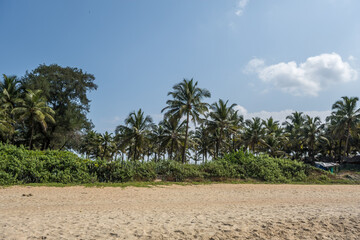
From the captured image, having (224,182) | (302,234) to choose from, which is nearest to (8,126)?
(224,182)

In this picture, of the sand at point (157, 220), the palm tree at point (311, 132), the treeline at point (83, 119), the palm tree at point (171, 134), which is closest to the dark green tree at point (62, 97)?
the treeline at point (83, 119)

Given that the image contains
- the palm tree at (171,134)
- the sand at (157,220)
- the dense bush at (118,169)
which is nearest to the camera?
the sand at (157,220)

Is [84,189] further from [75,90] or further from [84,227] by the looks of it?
[75,90]

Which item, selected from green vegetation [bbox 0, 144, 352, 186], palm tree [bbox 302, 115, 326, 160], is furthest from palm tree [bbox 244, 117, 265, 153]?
green vegetation [bbox 0, 144, 352, 186]

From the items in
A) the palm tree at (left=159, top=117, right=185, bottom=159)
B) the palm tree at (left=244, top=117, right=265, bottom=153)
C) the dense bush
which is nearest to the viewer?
the dense bush

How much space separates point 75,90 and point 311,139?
38.7 meters

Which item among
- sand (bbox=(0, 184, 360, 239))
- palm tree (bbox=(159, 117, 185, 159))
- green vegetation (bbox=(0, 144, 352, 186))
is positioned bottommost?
sand (bbox=(0, 184, 360, 239))

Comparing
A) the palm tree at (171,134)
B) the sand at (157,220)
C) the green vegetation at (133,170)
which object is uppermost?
the palm tree at (171,134)

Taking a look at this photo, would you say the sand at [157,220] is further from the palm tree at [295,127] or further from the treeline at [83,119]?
the palm tree at [295,127]

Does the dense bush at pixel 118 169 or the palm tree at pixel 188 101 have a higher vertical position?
the palm tree at pixel 188 101

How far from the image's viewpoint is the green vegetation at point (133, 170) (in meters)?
13.8

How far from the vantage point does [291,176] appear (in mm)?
21969

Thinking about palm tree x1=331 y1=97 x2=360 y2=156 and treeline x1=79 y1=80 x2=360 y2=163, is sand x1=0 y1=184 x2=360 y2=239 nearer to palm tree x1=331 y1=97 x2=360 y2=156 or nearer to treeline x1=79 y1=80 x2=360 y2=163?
treeline x1=79 y1=80 x2=360 y2=163

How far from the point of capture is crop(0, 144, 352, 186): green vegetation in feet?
45.3
